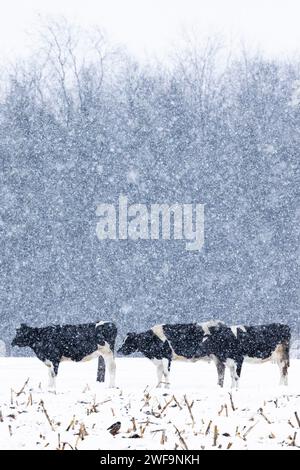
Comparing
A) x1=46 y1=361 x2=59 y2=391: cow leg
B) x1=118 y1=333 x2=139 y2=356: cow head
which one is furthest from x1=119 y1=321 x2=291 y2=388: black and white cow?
x1=46 y1=361 x2=59 y2=391: cow leg

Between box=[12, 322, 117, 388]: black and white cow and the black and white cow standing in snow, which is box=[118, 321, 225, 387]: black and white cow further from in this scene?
box=[12, 322, 117, 388]: black and white cow

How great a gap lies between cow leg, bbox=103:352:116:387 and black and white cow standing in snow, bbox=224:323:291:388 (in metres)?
1.74

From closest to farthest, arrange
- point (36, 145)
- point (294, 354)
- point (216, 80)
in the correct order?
point (294, 354) → point (36, 145) → point (216, 80)

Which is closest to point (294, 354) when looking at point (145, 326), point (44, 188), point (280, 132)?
point (145, 326)

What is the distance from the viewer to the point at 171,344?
16.0 m

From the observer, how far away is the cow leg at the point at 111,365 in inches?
584

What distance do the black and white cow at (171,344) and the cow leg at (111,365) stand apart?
35 cm

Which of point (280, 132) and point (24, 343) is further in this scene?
point (280, 132)

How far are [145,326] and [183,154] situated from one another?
6.57m

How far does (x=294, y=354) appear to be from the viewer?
103 feet

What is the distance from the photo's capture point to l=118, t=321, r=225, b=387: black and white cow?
52.0ft

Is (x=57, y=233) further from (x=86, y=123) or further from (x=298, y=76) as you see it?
(x=298, y=76)

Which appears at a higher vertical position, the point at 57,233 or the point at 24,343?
the point at 57,233

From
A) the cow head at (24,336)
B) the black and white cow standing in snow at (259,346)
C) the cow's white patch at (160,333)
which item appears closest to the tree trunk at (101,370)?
the cow's white patch at (160,333)
